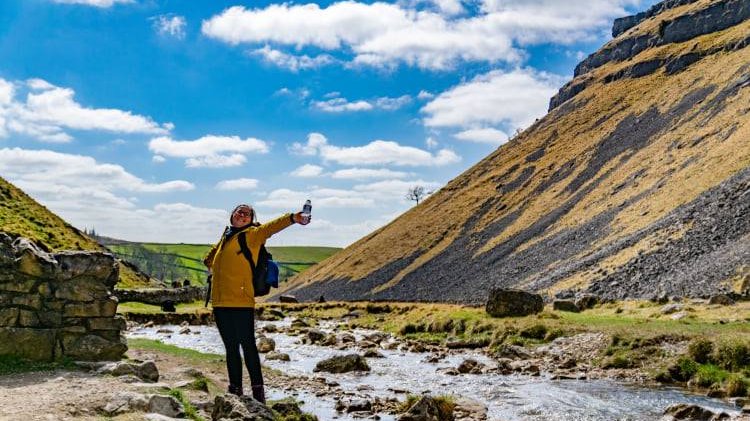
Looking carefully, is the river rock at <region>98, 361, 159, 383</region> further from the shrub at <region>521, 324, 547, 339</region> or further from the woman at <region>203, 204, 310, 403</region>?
the shrub at <region>521, 324, 547, 339</region>

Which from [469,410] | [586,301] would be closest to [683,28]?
[586,301]

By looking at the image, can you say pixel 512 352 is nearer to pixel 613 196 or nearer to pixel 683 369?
pixel 683 369

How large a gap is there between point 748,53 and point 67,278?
110 meters

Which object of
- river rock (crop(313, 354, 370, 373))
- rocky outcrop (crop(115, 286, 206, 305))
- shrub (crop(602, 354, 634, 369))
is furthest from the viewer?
rocky outcrop (crop(115, 286, 206, 305))

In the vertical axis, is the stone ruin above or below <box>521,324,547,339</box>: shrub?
above

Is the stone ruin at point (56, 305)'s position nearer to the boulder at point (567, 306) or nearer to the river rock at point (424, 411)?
the river rock at point (424, 411)

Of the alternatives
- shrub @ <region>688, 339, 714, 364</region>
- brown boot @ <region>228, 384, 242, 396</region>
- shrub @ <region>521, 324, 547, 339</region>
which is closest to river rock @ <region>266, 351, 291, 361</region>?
shrub @ <region>521, 324, 547, 339</region>

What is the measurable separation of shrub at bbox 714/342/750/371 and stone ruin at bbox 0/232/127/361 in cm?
1930

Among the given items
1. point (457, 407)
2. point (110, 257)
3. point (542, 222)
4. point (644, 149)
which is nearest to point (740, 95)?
point (644, 149)

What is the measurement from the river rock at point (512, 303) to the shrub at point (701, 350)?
16.1 m

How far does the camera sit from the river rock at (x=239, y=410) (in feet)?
36.9

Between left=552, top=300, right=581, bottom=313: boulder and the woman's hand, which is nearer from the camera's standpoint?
the woman's hand

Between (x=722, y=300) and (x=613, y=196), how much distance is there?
52.1 meters

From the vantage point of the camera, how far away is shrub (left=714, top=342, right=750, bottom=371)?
21531 millimetres
